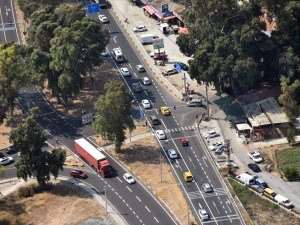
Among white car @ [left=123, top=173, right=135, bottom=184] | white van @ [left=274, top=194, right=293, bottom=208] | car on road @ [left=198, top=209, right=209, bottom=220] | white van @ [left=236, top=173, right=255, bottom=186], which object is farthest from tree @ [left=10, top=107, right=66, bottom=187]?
white van @ [left=274, top=194, right=293, bottom=208]

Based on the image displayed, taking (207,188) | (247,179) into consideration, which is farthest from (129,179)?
(247,179)

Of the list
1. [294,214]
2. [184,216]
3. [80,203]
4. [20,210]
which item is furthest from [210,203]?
[20,210]

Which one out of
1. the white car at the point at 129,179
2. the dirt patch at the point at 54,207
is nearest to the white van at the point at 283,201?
the white car at the point at 129,179

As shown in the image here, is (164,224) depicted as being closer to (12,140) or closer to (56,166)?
(56,166)

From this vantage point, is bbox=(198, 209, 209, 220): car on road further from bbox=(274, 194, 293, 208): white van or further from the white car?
the white car

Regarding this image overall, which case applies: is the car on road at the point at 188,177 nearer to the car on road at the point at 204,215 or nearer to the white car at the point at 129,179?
the white car at the point at 129,179

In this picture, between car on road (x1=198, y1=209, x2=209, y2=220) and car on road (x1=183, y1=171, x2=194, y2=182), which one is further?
car on road (x1=183, y1=171, x2=194, y2=182)
